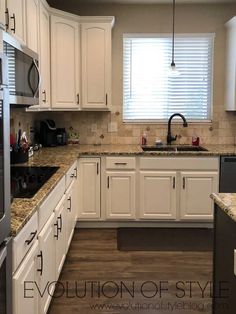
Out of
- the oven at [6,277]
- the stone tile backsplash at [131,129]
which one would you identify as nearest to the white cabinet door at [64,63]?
the stone tile backsplash at [131,129]

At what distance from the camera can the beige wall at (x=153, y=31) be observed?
4.66 m

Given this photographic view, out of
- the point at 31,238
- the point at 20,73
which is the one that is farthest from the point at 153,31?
the point at 31,238

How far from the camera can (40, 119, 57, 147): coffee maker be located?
176 inches

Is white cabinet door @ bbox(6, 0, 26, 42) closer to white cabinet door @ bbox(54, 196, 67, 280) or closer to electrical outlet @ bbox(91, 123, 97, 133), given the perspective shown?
white cabinet door @ bbox(54, 196, 67, 280)

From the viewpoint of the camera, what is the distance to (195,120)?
4809 mm

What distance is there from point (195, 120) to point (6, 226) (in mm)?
3750

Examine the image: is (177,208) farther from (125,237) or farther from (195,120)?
(195,120)

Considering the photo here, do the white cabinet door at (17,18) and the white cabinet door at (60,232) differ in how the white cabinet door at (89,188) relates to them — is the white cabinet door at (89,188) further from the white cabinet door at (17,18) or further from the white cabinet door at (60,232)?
the white cabinet door at (17,18)

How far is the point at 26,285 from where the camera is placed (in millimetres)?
1712

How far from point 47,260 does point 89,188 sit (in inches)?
77.1

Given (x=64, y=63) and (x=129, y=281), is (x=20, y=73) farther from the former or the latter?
(x=64, y=63)

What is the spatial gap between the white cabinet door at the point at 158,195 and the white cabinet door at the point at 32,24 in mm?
1717

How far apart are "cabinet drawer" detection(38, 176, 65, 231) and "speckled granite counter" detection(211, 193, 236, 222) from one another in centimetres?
93

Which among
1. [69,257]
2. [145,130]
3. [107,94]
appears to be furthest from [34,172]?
[145,130]
